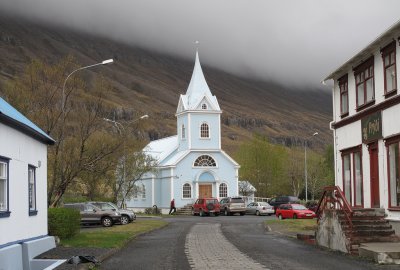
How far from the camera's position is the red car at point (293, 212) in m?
45.6

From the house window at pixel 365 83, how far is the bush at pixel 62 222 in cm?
1223

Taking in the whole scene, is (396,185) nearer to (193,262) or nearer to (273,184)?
(193,262)

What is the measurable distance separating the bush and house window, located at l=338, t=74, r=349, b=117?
12.0m

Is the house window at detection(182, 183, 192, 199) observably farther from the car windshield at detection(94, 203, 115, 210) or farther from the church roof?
the car windshield at detection(94, 203, 115, 210)

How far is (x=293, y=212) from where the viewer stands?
45719 millimetres

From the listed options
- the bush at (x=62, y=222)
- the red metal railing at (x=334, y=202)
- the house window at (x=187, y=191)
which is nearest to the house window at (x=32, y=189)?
the bush at (x=62, y=222)

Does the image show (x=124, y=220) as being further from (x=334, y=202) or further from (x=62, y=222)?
(x=334, y=202)

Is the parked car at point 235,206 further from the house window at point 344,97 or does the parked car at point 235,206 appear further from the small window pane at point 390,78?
the small window pane at point 390,78

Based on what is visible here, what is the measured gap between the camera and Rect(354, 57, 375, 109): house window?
23797 mm

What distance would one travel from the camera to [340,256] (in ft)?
62.0

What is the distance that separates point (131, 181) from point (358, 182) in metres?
32.4

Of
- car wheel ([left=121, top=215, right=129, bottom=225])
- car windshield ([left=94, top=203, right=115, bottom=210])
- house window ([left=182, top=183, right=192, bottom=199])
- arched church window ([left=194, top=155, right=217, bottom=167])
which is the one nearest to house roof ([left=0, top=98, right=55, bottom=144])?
car windshield ([left=94, top=203, right=115, bottom=210])

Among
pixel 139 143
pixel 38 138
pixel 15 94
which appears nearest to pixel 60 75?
pixel 15 94

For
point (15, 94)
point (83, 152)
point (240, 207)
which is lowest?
point (240, 207)
